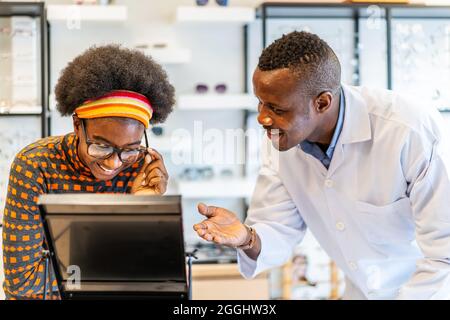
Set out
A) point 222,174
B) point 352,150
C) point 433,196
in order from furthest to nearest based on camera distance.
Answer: point 222,174 < point 352,150 < point 433,196

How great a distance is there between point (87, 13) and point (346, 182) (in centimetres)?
136

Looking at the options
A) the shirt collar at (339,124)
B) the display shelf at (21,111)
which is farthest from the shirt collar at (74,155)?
the display shelf at (21,111)

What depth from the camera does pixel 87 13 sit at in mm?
→ 2180

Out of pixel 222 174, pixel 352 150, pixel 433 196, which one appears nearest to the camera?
pixel 433 196

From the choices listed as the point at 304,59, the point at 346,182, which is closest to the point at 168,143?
the point at 346,182

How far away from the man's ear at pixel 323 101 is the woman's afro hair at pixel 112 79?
0.24 m

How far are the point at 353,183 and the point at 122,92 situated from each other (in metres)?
0.47

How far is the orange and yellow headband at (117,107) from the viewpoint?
91 cm

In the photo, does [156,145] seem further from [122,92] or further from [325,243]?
[122,92]

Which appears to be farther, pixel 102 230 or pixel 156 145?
pixel 156 145

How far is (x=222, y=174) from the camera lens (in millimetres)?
2406

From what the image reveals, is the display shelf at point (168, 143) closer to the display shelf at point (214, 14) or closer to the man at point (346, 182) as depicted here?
the display shelf at point (214, 14)

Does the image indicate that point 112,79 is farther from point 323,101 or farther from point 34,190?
point 323,101

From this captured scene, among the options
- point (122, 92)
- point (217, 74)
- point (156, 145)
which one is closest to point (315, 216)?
point (122, 92)
